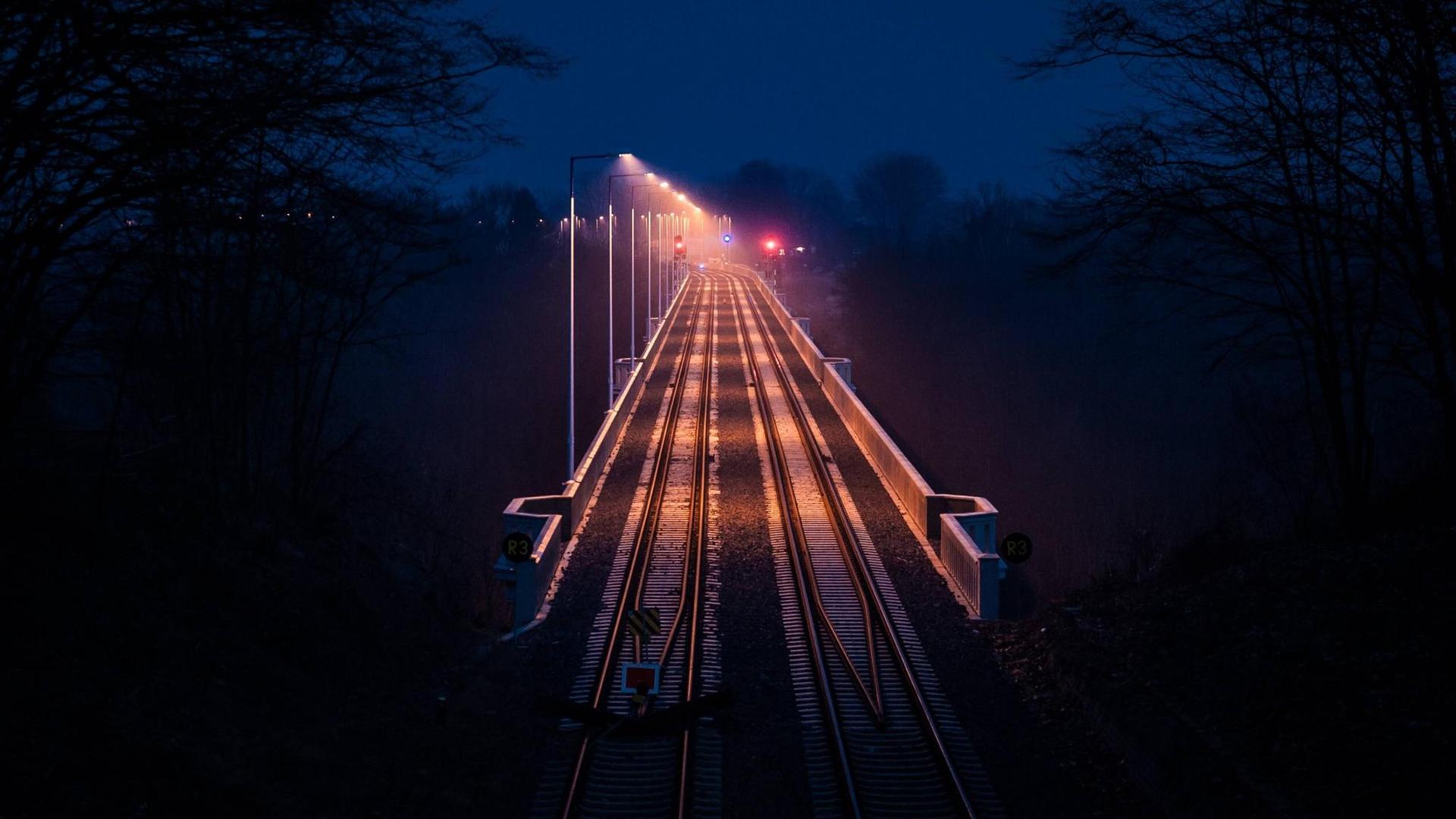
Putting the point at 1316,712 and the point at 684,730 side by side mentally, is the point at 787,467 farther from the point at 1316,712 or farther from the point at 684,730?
the point at 1316,712

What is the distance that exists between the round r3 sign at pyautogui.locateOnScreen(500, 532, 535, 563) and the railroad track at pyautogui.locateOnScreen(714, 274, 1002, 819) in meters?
3.85

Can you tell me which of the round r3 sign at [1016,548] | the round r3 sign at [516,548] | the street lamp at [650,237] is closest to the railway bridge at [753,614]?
the round r3 sign at [516,548]

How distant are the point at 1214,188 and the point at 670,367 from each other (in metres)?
41.5

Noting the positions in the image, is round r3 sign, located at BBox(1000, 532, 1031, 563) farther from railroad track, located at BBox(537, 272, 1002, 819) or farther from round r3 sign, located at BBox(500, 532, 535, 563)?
round r3 sign, located at BBox(500, 532, 535, 563)

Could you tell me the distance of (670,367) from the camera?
5356 centimetres

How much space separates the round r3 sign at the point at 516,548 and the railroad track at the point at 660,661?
1.48 meters

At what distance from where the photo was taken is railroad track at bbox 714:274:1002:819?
9.95 metres

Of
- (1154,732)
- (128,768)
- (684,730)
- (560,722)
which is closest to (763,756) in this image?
(684,730)

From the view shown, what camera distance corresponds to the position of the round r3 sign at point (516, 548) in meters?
15.9

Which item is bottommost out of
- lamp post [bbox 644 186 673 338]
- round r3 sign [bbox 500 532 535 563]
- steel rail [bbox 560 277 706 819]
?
steel rail [bbox 560 277 706 819]

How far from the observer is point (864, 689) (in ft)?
41.2

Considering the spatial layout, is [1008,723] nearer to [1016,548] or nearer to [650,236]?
[1016,548]

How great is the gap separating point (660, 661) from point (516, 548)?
335 cm

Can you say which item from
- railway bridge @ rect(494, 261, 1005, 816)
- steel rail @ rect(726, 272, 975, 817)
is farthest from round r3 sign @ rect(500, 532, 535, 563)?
steel rail @ rect(726, 272, 975, 817)
